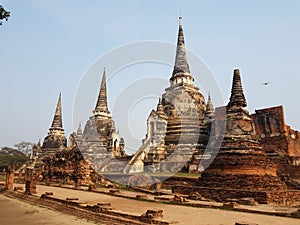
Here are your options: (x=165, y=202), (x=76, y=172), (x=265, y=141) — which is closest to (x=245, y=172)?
(x=165, y=202)

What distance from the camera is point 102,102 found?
48500mm

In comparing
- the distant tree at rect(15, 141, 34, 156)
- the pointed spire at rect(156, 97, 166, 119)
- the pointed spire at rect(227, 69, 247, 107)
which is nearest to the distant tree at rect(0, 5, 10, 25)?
the pointed spire at rect(227, 69, 247, 107)

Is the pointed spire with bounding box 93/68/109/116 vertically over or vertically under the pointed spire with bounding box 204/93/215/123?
over

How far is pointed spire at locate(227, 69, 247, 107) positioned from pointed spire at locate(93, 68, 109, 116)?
29651 millimetres

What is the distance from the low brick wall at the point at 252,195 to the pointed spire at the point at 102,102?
107ft

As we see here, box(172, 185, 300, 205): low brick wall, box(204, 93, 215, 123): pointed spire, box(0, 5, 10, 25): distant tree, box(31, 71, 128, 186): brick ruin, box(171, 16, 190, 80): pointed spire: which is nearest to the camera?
box(0, 5, 10, 25): distant tree

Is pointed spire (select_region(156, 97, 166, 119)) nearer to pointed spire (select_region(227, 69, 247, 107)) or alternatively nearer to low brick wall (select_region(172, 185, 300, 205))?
pointed spire (select_region(227, 69, 247, 107))

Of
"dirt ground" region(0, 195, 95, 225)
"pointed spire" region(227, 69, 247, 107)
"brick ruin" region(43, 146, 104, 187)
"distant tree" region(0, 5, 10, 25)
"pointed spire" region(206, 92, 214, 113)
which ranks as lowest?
"dirt ground" region(0, 195, 95, 225)

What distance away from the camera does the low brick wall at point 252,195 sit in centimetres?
1344

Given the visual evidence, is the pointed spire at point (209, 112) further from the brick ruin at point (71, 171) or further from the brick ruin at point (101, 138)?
the brick ruin at point (71, 171)

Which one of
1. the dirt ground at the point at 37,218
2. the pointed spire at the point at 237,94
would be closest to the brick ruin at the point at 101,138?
the pointed spire at the point at 237,94

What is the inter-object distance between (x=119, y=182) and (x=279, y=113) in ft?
71.7

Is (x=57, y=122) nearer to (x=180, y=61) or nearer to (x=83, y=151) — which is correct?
(x=83, y=151)

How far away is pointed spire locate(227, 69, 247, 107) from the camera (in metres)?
20.4
